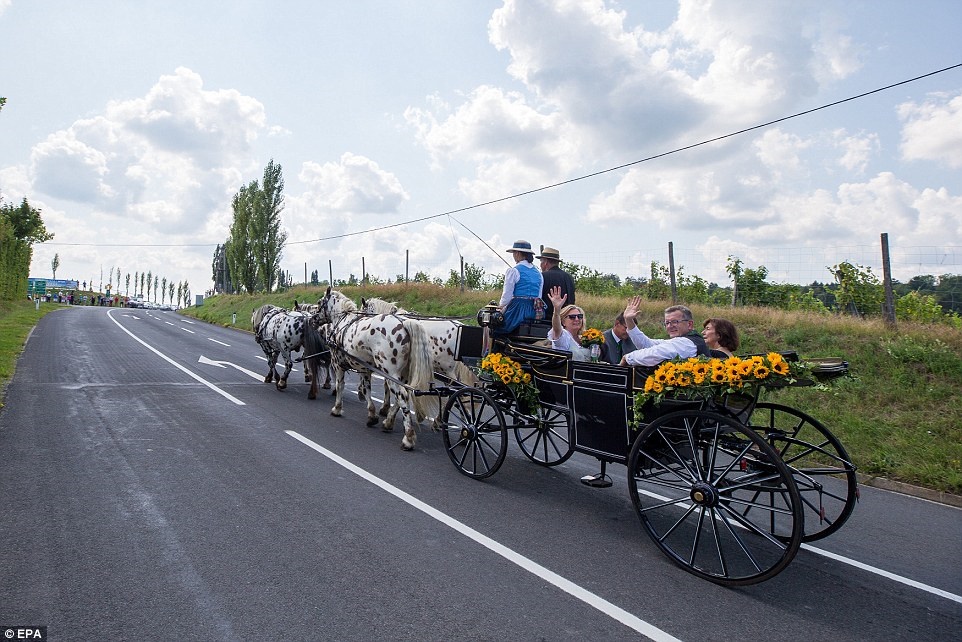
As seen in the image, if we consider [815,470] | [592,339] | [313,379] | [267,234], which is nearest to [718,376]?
[815,470]

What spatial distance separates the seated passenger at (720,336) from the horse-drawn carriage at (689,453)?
58 centimetres

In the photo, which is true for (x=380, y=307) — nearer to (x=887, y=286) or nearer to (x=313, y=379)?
(x=313, y=379)

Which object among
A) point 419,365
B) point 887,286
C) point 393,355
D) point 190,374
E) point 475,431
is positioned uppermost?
point 887,286

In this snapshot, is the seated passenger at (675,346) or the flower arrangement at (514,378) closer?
the seated passenger at (675,346)

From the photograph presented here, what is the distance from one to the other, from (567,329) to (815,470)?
2.68 m

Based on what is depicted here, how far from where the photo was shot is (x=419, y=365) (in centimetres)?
709

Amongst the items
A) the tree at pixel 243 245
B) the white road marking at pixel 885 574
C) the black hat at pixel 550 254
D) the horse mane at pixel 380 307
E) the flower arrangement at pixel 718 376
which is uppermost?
the tree at pixel 243 245

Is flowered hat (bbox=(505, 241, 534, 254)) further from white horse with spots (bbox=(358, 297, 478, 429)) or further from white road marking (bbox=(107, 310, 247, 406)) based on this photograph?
white road marking (bbox=(107, 310, 247, 406))

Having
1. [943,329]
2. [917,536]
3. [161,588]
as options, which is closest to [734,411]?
[917,536]

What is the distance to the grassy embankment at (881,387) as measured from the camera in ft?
21.3

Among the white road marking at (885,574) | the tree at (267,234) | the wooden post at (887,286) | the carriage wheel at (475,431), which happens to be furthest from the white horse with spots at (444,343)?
the tree at (267,234)

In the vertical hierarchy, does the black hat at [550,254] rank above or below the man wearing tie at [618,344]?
above

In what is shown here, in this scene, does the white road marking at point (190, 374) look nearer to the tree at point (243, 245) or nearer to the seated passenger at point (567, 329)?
the seated passenger at point (567, 329)

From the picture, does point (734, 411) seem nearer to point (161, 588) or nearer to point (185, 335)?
point (161, 588)
